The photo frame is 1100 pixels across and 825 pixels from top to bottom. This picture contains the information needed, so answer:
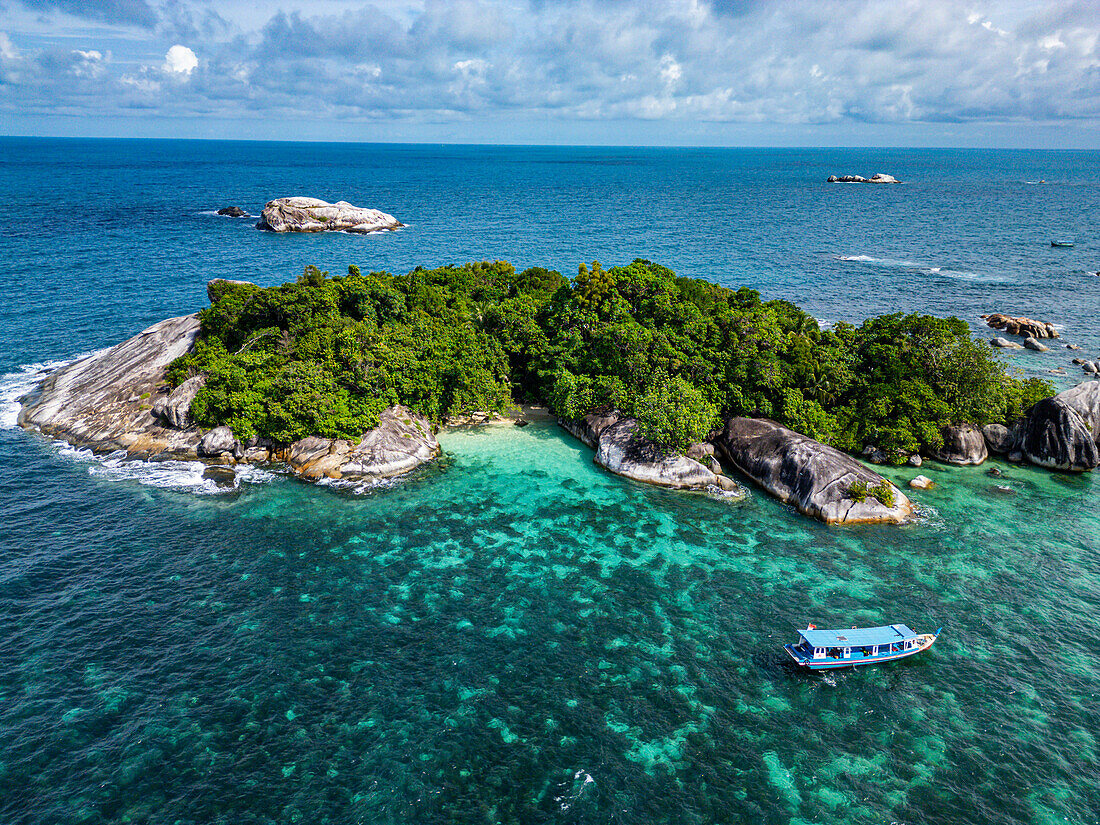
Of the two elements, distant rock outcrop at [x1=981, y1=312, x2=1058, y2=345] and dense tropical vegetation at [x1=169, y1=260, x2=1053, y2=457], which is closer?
dense tropical vegetation at [x1=169, y1=260, x2=1053, y2=457]

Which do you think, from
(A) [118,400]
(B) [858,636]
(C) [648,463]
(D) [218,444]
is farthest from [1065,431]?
(A) [118,400]

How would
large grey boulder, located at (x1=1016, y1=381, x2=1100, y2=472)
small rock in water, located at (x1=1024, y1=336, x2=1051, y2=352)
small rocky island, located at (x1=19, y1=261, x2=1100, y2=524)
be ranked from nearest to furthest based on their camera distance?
1. small rocky island, located at (x1=19, y1=261, x2=1100, y2=524)
2. large grey boulder, located at (x1=1016, y1=381, x2=1100, y2=472)
3. small rock in water, located at (x1=1024, y1=336, x2=1051, y2=352)

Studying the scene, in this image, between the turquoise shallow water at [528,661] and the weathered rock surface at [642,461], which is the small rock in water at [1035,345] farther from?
the weathered rock surface at [642,461]

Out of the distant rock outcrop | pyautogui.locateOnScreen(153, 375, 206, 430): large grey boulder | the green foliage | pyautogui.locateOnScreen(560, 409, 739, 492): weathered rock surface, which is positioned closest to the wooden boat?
the green foliage

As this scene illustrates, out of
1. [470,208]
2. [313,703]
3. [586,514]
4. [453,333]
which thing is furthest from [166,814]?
[470,208]

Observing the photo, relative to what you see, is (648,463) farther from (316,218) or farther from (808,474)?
(316,218)

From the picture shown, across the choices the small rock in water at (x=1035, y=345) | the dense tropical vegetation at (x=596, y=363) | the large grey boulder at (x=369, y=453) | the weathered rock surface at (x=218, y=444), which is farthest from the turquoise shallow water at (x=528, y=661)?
the small rock in water at (x=1035, y=345)

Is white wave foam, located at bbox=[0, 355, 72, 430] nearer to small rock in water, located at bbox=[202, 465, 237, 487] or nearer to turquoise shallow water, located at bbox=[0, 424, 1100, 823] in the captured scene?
turquoise shallow water, located at bbox=[0, 424, 1100, 823]
